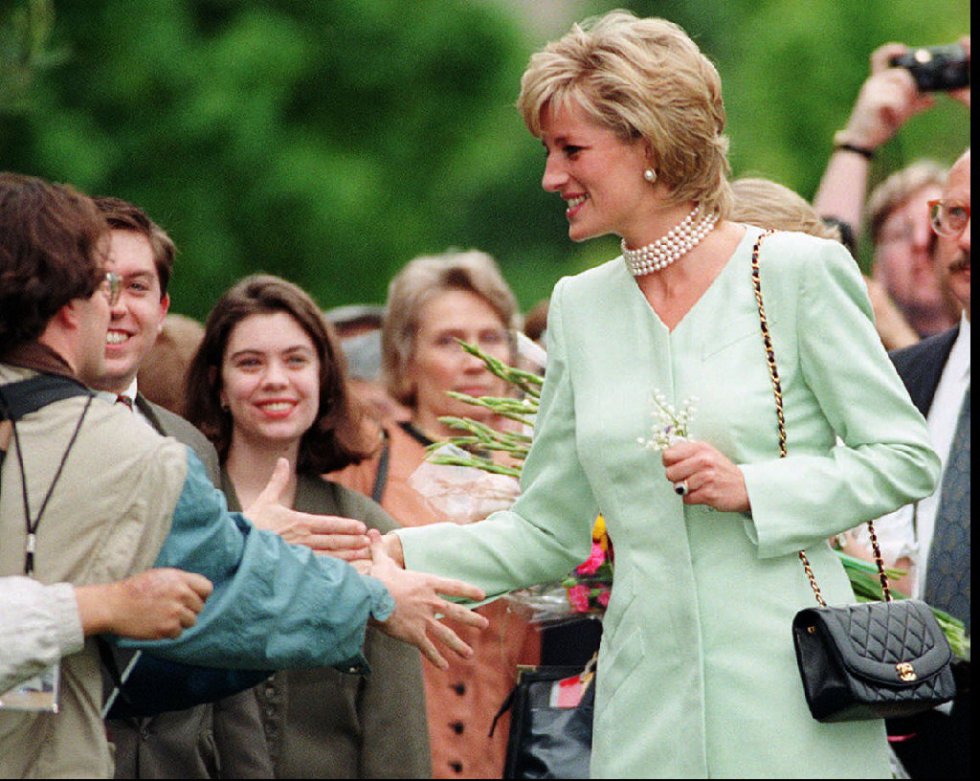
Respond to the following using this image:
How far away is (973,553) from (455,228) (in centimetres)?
1910

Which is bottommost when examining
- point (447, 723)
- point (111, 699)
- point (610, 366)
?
point (447, 723)

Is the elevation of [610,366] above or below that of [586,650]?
above

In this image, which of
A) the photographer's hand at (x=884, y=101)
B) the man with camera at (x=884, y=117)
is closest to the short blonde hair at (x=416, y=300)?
the man with camera at (x=884, y=117)

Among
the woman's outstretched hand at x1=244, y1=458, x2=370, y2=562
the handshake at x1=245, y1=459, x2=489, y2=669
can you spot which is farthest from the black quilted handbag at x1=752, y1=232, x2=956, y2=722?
the woman's outstretched hand at x1=244, y1=458, x2=370, y2=562

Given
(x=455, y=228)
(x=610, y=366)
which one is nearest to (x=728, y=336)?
(x=610, y=366)

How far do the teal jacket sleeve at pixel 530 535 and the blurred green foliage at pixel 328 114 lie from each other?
11365 millimetres

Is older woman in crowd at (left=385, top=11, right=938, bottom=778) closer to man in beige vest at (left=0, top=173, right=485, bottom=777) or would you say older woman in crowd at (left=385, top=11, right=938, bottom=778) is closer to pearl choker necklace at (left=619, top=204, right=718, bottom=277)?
pearl choker necklace at (left=619, top=204, right=718, bottom=277)

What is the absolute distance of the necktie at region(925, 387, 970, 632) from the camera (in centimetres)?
614

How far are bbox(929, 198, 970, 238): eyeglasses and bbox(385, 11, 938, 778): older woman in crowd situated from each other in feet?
4.84

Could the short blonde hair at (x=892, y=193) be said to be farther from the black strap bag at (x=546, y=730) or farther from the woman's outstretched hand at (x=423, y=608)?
the woman's outstretched hand at (x=423, y=608)

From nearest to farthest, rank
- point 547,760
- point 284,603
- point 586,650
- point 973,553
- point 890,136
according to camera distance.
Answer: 1. point 284,603
2. point 973,553
3. point 547,760
4. point 586,650
5. point 890,136

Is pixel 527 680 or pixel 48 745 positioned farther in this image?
pixel 527 680

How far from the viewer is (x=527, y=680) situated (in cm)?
609

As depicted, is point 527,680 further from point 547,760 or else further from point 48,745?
point 48,745
